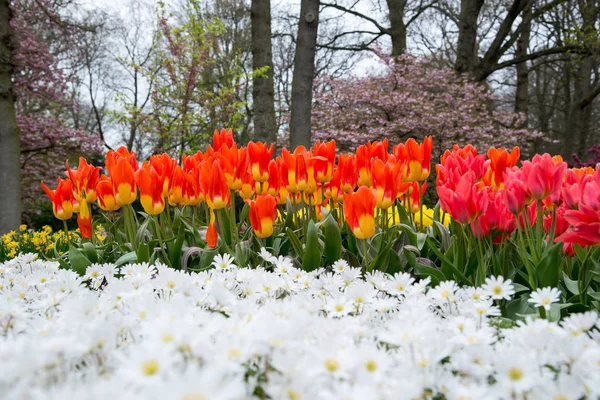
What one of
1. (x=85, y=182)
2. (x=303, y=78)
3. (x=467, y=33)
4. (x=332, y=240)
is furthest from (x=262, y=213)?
(x=467, y=33)

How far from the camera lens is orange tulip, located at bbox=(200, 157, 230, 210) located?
1.95m

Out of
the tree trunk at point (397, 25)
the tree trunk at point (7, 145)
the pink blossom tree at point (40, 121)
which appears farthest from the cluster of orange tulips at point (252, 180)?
the tree trunk at point (397, 25)

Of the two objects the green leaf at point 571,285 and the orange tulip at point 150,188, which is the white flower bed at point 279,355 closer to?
the green leaf at point 571,285

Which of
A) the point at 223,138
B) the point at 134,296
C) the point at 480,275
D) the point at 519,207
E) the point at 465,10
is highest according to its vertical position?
the point at 465,10

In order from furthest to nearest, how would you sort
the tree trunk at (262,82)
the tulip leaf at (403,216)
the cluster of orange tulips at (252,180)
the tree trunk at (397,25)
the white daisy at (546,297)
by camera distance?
the tree trunk at (397,25)
the tree trunk at (262,82)
the tulip leaf at (403,216)
the cluster of orange tulips at (252,180)
the white daisy at (546,297)

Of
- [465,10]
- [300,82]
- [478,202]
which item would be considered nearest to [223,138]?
[478,202]

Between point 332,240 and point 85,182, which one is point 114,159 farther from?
point 332,240

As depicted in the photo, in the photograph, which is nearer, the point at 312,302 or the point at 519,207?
the point at 312,302

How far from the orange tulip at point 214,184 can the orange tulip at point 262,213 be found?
126 mm

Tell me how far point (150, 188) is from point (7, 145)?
676cm

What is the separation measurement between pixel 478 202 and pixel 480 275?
1.14ft

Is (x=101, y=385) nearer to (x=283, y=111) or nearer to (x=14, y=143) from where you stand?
(x=14, y=143)

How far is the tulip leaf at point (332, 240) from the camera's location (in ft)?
6.85

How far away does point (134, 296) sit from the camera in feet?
3.98
